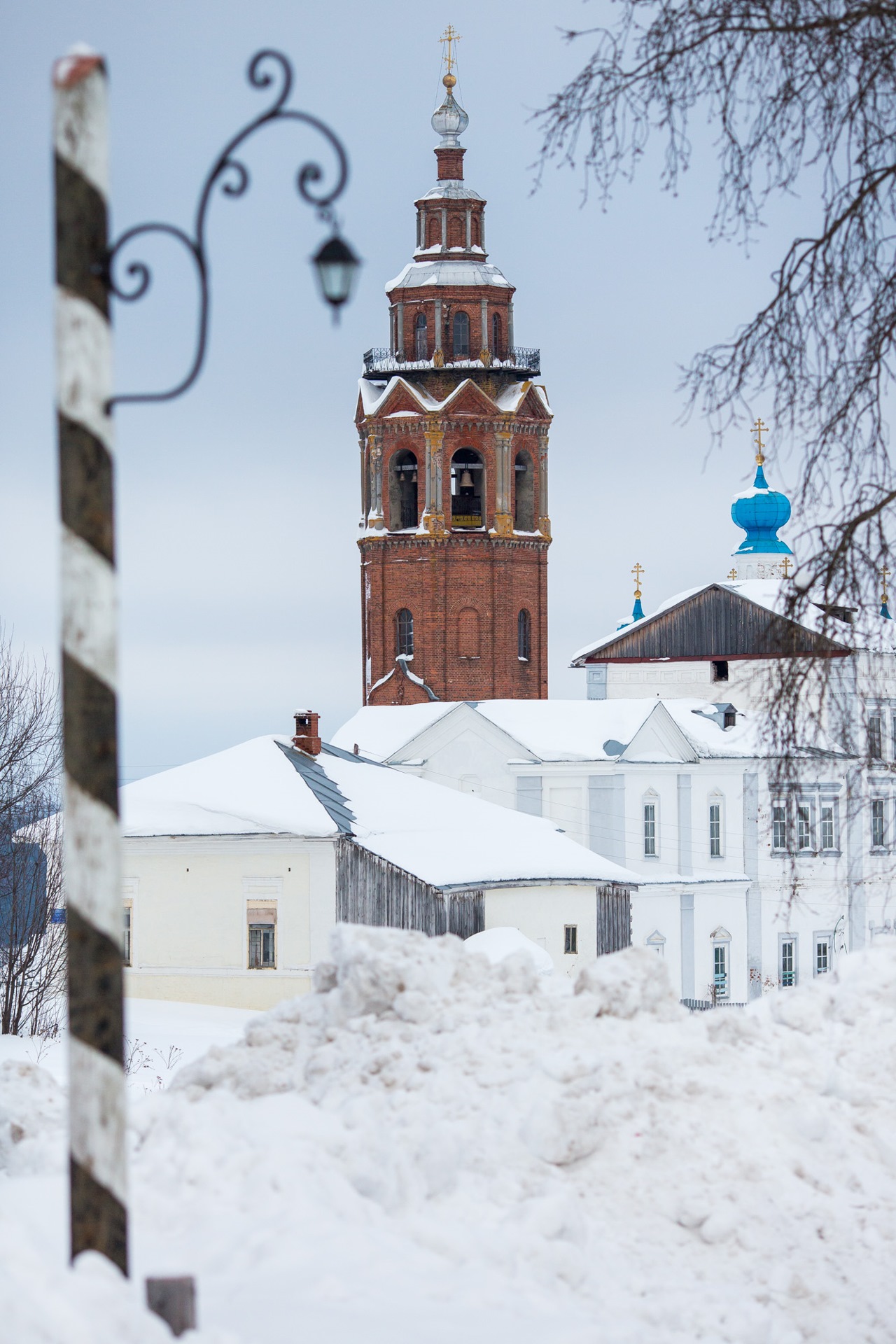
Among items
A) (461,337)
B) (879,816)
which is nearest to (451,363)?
(461,337)

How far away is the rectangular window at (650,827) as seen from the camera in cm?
5191

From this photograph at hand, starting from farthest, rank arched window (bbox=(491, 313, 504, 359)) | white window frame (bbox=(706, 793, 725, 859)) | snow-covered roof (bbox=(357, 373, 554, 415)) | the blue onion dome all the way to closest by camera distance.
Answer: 1. arched window (bbox=(491, 313, 504, 359))
2. snow-covered roof (bbox=(357, 373, 554, 415))
3. the blue onion dome
4. white window frame (bbox=(706, 793, 725, 859))

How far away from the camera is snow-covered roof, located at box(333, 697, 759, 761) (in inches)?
2042

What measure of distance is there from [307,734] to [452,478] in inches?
1266

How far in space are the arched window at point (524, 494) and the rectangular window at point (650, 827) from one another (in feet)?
72.2

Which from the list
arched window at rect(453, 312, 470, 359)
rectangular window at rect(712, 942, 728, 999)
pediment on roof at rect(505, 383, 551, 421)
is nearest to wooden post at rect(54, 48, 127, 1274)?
rectangular window at rect(712, 942, 728, 999)

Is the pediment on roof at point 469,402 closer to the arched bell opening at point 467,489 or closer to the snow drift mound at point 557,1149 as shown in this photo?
the arched bell opening at point 467,489

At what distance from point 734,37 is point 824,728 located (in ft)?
10.8

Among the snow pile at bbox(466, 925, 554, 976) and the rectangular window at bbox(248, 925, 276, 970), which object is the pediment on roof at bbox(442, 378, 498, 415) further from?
the rectangular window at bbox(248, 925, 276, 970)

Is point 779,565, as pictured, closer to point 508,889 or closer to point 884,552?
point 508,889

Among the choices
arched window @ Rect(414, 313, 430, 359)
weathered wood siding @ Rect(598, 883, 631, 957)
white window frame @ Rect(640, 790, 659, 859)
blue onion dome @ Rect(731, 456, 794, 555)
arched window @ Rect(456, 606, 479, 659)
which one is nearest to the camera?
weathered wood siding @ Rect(598, 883, 631, 957)

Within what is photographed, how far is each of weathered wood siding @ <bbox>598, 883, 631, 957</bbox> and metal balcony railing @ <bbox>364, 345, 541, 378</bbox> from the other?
34.7 meters

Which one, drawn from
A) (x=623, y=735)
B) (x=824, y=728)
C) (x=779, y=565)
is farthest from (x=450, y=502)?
(x=824, y=728)

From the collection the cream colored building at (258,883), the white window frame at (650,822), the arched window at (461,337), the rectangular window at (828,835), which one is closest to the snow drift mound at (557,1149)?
the cream colored building at (258,883)
